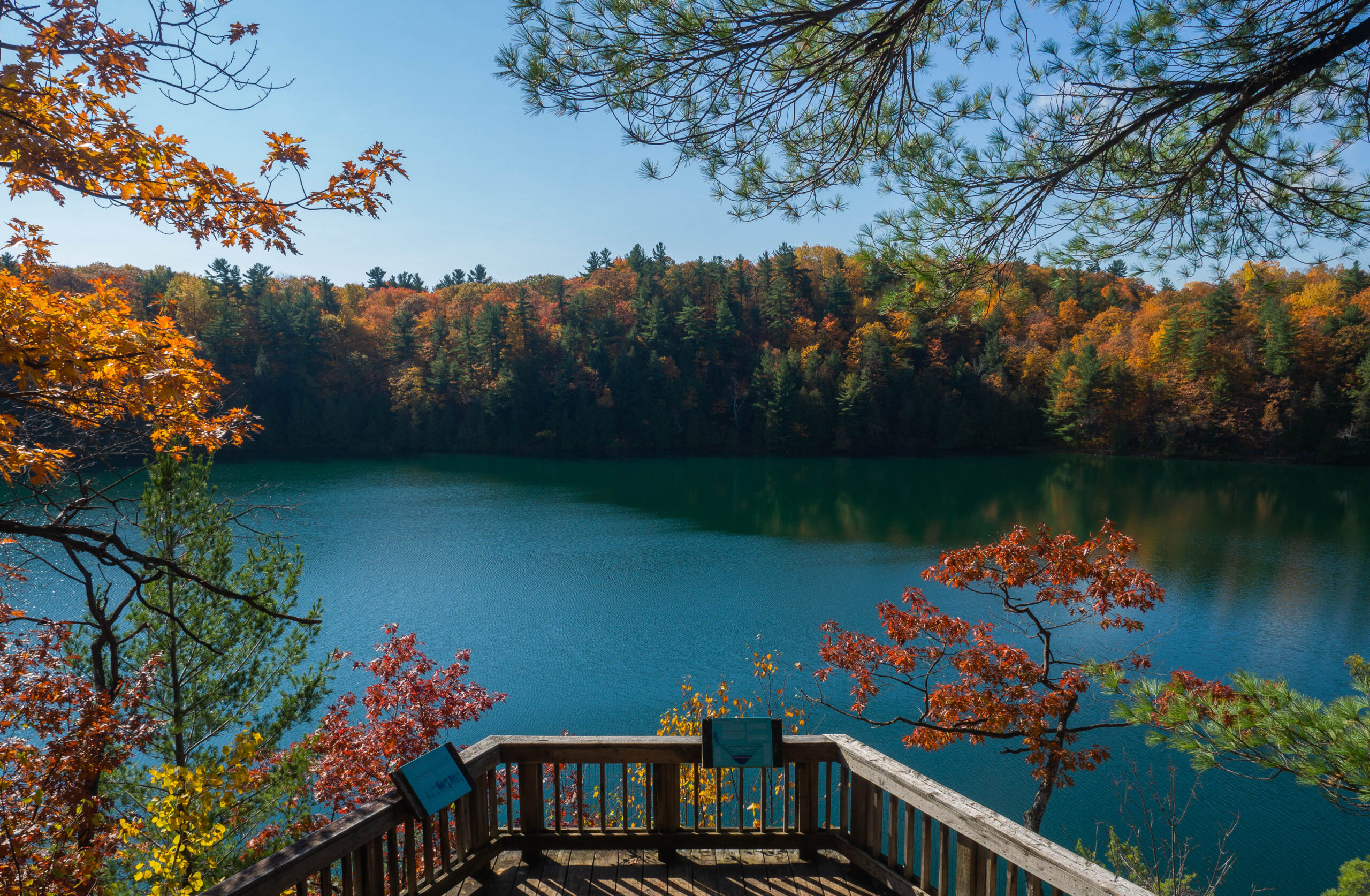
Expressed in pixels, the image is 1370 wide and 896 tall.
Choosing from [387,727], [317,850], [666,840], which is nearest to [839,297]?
[387,727]

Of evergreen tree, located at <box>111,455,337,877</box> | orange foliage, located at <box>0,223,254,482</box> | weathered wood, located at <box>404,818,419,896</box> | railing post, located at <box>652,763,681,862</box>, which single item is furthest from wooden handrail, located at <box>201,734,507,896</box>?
evergreen tree, located at <box>111,455,337,877</box>

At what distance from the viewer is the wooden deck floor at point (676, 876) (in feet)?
9.35

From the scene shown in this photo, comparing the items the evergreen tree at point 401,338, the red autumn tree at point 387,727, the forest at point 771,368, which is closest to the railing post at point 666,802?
the red autumn tree at point 387,727

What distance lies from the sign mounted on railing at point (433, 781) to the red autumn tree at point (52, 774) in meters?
1.55

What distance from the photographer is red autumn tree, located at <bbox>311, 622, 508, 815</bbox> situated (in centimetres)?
596

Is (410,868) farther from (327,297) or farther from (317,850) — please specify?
(327,297)

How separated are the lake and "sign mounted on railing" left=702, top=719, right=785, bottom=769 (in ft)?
19.4

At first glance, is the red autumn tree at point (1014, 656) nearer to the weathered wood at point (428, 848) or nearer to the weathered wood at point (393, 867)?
the weathered wood at point (428, 848)

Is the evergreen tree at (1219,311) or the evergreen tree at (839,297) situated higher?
the evergreen tree at (839,297)

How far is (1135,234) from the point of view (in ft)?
12.0

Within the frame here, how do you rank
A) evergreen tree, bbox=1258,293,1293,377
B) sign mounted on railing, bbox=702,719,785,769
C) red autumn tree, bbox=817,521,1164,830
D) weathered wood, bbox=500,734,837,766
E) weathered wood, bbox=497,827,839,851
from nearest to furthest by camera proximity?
sign mounted on railing, bbox=702,719,785,769 < weathered wood, bbox=500,734,837,766 < weathered wood, bbox=497,827,839,851 < red autumn tree, bbox=817,521,1164,830 < evergreen tree, bbox=1258,293,1293,377

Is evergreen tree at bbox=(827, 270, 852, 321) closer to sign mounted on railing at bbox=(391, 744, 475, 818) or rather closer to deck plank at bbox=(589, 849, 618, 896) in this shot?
deck plank at bbox=(589, 849, 618, 896)

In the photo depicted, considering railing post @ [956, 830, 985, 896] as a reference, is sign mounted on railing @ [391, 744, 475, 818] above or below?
above

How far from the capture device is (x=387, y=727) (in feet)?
20.5
